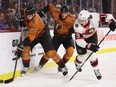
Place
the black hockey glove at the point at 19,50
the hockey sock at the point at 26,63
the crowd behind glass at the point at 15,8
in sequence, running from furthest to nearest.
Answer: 1. the crowd behind glass at the point at 15,8
2. the hockey sock at the point at 26,63
3. the black hockey glove at the point at 19,50

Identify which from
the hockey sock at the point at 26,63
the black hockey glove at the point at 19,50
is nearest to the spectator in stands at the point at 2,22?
the black hockey glove at the point at 19,50

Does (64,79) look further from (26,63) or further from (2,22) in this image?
(2,22)

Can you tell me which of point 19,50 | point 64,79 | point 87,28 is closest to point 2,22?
point 19,50

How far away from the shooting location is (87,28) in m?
5.09

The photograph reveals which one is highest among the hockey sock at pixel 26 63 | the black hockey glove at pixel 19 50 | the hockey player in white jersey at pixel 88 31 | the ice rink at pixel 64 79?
the hockey player in white jersey at pixel 88 31

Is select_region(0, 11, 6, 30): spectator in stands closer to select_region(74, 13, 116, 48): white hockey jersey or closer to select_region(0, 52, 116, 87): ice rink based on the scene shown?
select_region(0, 52, 116, 87): ice rink

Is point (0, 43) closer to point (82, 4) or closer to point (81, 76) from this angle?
point (81, 76)

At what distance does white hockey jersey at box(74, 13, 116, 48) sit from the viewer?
4.86 metres

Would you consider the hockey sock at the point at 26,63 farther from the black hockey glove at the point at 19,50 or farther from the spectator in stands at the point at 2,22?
the spectator in stands at the point at 2,22

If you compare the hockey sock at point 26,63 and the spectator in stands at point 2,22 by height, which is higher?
the spectator in stands at point 2,22

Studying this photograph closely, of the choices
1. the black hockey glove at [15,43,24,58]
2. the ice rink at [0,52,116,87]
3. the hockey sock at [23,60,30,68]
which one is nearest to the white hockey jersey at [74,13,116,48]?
the ice rink at [0,52,116,87]

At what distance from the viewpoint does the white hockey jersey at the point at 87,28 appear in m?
4.86

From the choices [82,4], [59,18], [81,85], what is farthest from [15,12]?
[82,4]

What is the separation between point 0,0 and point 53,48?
1487 millimetres
